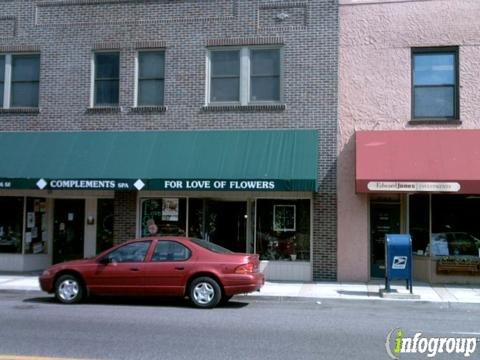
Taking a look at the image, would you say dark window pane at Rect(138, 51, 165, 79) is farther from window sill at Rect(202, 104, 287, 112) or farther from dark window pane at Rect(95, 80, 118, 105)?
window sill at Rect(202, 104, 287, 112)

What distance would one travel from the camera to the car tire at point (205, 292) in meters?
10.9

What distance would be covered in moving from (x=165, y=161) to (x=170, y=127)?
1.44 metres

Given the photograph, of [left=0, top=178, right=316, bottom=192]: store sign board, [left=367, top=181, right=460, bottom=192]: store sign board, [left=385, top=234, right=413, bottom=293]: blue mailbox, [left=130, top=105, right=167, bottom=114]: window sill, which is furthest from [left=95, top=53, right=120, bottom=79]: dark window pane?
[left=385, top=234, right=413, bottom=293]: blue mailbox

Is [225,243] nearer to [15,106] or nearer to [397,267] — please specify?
[397,267]

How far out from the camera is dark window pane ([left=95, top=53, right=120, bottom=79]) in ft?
55.0

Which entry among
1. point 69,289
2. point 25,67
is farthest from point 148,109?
point 69,289

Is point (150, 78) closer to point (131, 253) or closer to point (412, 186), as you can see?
point (131, 253)

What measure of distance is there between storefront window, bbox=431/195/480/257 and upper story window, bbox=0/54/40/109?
1179 centimetres

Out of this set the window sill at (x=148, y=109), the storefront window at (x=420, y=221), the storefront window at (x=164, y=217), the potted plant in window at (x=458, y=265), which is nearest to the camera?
the potted plant in window at (x=458, y=265)

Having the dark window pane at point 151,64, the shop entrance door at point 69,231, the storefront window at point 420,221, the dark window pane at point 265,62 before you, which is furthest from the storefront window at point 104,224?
the storefront window at point 420,221

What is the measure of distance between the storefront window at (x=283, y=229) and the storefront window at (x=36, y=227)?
6689 mm

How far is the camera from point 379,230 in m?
15.3

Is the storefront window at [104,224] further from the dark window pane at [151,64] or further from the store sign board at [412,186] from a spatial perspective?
the store sign board at [412,186]

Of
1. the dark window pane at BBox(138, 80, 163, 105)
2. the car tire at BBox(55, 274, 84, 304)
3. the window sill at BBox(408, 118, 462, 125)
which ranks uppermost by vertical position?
the dark window pane at BBox(138, 80, 163, 105)
